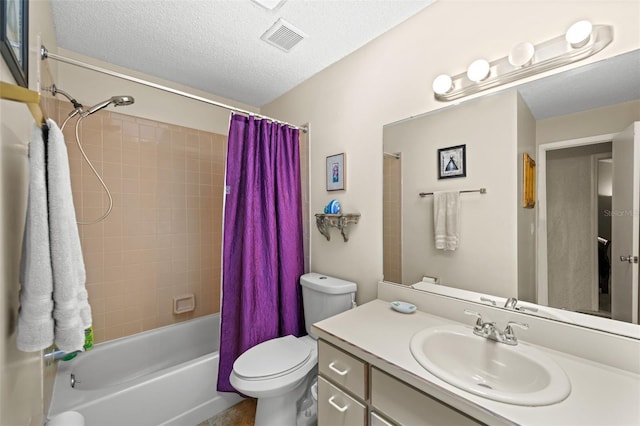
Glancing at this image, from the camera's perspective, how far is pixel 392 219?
1.55m

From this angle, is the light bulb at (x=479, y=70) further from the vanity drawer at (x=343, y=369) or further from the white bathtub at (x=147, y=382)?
the white bathtub at (x=147, y=382)

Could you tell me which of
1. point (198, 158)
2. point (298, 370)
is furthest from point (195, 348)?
point (198, 158)

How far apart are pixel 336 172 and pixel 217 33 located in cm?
111

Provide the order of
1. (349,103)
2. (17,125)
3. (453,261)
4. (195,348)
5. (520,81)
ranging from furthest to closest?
(195,348)
(349,103)
(453,261)
(520,81)
(17,125)

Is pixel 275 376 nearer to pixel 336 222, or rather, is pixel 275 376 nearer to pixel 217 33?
pixel 336 222

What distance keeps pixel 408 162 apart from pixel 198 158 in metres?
1.78

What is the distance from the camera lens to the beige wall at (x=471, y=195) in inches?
44.7

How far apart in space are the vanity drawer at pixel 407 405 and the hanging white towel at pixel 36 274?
983 millimetres

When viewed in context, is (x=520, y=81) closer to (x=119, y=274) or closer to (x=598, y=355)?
(x=598, y=355)

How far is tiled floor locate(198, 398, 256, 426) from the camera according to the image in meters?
1.65

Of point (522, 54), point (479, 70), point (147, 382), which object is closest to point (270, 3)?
point (479, 70)

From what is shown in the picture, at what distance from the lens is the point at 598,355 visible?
2.94ft

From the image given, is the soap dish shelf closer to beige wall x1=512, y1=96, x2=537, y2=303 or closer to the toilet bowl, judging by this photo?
the toilet bowl

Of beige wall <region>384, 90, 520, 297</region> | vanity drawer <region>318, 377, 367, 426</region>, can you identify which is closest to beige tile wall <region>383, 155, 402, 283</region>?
beige wall <region>384, 90, 520, 297</region>
